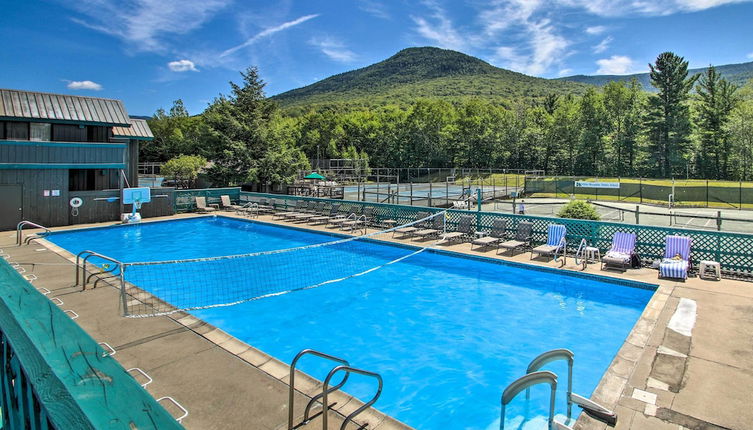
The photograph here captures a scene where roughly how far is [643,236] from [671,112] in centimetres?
4860

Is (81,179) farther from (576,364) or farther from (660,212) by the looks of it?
(660,212)

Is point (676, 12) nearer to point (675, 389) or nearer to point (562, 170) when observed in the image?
point (562, 170)

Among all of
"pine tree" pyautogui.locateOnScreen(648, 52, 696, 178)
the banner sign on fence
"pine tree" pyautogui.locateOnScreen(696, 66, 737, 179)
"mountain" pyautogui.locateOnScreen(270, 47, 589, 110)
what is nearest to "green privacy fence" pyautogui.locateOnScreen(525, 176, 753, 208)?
the banner sign on fence

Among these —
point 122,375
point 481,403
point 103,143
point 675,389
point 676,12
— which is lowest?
point 481,403

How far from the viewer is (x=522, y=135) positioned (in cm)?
6519

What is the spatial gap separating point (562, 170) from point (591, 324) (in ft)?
194

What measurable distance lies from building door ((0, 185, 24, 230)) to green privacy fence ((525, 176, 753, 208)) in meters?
35.3

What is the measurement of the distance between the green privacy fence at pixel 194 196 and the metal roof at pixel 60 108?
4.90 metres

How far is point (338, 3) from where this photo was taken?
28.9 m

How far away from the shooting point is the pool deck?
463 centimetres

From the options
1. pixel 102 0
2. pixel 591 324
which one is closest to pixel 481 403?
pixel 591 324

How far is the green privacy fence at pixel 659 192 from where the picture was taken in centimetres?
3019

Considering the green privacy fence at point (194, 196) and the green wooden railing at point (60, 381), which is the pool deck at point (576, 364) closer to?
the green wooden railing at point (60, 381)

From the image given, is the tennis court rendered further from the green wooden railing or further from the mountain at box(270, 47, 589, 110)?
the mountain at box(270, 47, 589, 110)
